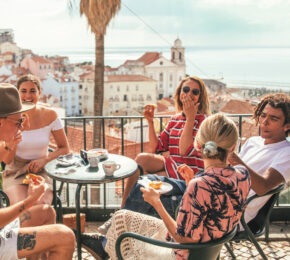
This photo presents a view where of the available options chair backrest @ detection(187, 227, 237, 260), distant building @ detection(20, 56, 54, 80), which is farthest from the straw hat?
distant building @ detection(20, 56, 54, 80)

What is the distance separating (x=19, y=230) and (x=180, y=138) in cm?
143

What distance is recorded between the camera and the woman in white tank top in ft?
8.50

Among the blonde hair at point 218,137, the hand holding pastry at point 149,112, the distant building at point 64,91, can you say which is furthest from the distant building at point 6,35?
the blonde hair at point 218,137

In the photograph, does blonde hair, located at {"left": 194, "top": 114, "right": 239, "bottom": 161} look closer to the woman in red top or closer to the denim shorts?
the denim shorts

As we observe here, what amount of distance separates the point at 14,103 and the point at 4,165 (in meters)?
1.10

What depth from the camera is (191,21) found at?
6816 inches

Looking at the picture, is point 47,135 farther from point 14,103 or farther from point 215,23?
point 215,23

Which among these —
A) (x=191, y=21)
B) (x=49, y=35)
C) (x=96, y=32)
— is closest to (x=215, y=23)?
(x=191, y=21)

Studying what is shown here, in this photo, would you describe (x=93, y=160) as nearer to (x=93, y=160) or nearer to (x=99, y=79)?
(x=93, y=160)

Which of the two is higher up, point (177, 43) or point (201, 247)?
point (177, 43)

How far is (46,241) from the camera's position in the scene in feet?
5.66

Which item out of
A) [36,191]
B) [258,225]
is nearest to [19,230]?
[36,191]

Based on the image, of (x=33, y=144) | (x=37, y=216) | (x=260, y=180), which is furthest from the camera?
(x=33, y=144)

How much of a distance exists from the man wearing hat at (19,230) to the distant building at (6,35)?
9418cm
